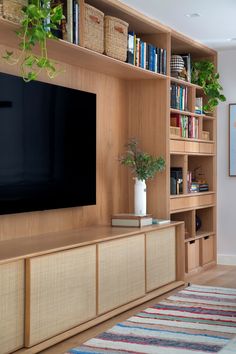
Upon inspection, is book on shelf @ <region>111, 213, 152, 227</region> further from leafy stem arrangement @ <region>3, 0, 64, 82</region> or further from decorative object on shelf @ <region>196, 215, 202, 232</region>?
leafy stem arrangement @ <region>3, 0, 64, 82</region>

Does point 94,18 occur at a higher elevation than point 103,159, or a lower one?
higher

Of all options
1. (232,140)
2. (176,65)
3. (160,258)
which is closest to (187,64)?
(176,65)

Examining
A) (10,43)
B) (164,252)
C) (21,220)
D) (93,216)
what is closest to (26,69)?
(10,43)

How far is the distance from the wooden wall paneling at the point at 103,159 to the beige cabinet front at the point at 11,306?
0.93 m

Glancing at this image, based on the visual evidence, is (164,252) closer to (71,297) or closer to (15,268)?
(71,297)

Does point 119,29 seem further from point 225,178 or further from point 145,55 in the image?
point 225,178

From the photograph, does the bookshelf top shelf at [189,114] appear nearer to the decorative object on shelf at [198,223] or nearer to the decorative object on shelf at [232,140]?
the decorative object on shelf at [232,140]

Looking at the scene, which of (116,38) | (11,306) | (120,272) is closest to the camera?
(11,306)

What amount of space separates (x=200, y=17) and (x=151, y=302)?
2487 mm

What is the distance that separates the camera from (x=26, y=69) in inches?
172

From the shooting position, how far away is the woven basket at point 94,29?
14.5ft

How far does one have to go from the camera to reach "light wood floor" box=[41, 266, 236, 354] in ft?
12.5

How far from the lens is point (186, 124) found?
625 cm

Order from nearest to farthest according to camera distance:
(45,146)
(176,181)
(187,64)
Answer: (45,146) → (176,181) → (187,64)
